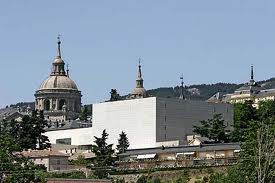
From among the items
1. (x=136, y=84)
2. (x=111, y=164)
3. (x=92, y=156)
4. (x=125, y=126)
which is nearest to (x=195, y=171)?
(x=111, y=164)

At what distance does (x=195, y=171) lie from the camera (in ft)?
351

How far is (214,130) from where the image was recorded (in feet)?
421

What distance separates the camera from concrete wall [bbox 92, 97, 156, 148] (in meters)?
136

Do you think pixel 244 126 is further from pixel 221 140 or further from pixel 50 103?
pixel 50 103

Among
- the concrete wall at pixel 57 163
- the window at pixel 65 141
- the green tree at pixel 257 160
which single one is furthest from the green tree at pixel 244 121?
the green tree at pixel 257 160

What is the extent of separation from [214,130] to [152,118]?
10.9m

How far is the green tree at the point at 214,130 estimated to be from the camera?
4988 inches

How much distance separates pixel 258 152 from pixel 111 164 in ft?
139

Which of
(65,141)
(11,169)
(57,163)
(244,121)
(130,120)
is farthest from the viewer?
(65,141)

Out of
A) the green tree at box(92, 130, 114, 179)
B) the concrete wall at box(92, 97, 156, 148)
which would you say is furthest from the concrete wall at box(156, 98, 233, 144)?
the green tree at box(92, 130, 114, 179)

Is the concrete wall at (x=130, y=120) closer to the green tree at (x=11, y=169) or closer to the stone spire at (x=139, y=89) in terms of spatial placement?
the stone spire at (x=139, y=89)

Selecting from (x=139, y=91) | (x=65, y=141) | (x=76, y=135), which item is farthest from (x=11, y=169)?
(x=139, y=91)

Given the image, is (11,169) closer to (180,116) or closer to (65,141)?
(180,116)

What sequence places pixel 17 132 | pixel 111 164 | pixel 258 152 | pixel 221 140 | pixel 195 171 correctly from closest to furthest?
pixel 258 152 → pixel 195 171 → pixel 111 164 → pixel 221 140 → pixel 17 132
